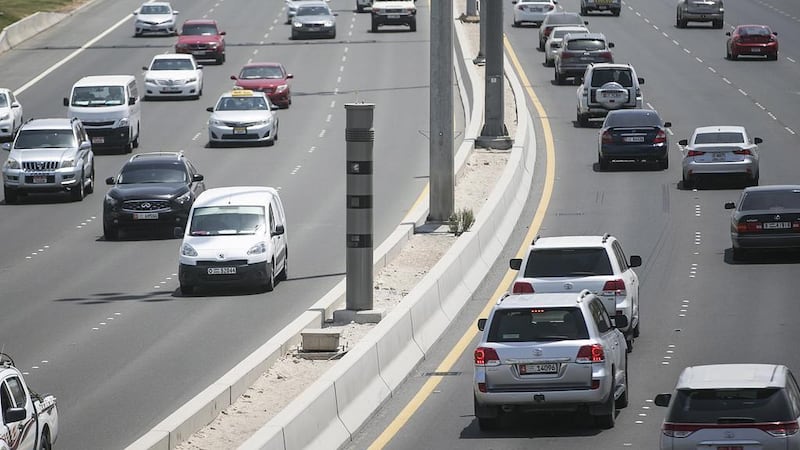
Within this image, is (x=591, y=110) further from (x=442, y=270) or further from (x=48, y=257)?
(x=442, y=270)

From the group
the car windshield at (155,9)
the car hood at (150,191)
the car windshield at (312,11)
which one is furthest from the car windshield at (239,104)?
the car windshield at (155,9)

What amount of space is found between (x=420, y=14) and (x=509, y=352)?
6662cm

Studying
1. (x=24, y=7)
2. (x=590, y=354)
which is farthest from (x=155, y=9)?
(x=590, y=354)

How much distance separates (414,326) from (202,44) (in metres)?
45.7

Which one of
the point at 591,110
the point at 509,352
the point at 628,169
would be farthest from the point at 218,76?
the point at 509,352

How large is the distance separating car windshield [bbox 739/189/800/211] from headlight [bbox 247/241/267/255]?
8476 millimetres

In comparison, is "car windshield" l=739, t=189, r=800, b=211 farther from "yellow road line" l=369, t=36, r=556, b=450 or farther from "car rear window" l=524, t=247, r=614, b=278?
"car rear window" l=524, t=247, r=614, b=278

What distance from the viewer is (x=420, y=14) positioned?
83438 mm

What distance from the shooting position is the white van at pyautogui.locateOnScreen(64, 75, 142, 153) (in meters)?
48.1

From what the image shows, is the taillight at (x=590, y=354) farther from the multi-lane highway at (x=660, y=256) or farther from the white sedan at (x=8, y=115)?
the white sedan at (x=8, y=115)

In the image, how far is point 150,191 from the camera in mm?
35250

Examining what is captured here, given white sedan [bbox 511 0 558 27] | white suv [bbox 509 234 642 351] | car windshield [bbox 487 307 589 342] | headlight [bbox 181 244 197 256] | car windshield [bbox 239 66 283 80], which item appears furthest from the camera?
white sedan [bbox 511 0 558 27]

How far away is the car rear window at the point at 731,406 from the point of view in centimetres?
1415

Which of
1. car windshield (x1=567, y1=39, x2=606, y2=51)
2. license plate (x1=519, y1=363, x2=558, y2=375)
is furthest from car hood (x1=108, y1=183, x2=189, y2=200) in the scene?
car windshield (x1=567, y1=39, x2=606, y2=51)
